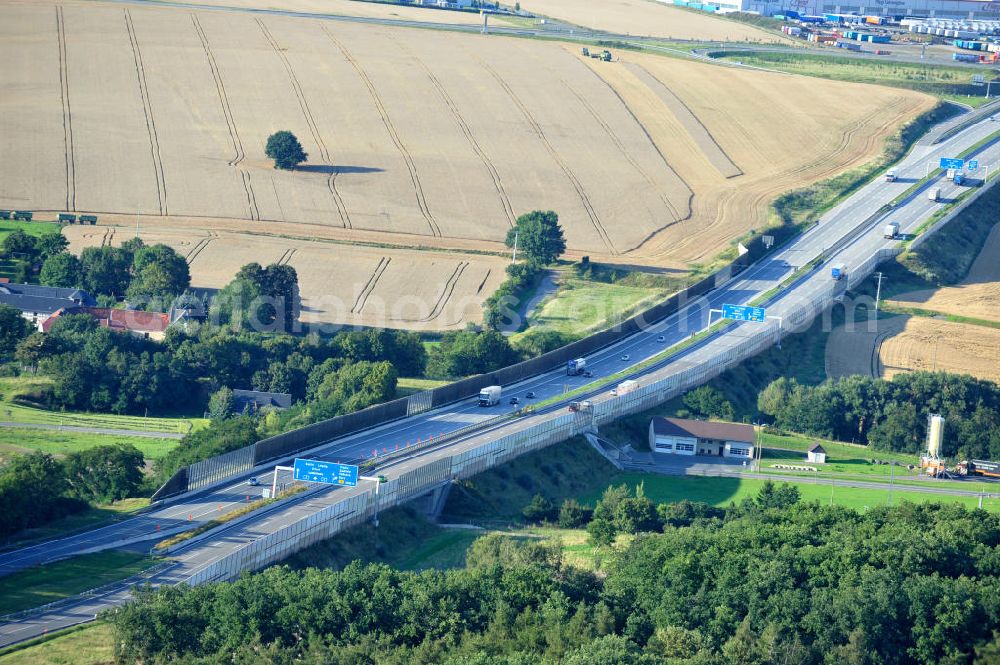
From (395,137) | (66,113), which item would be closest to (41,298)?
(66,113)

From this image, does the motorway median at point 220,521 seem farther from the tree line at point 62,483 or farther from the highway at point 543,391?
the tree line at point 62,483

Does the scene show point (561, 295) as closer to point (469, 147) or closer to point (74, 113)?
point (469, 147)

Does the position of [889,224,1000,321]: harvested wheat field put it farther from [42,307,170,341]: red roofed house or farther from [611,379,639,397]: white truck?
[42,307,170,341]: red roofed house

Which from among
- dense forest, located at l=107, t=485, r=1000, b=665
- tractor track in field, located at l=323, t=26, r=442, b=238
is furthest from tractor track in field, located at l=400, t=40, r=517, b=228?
dense forest, located at l=107, t=485, r=1000, b=665

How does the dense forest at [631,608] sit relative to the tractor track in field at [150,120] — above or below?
below

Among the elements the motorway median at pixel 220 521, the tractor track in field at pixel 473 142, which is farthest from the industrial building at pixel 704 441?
the tractor track in field at pixel 473 142

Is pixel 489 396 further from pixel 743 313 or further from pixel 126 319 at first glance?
pixel 126 319
